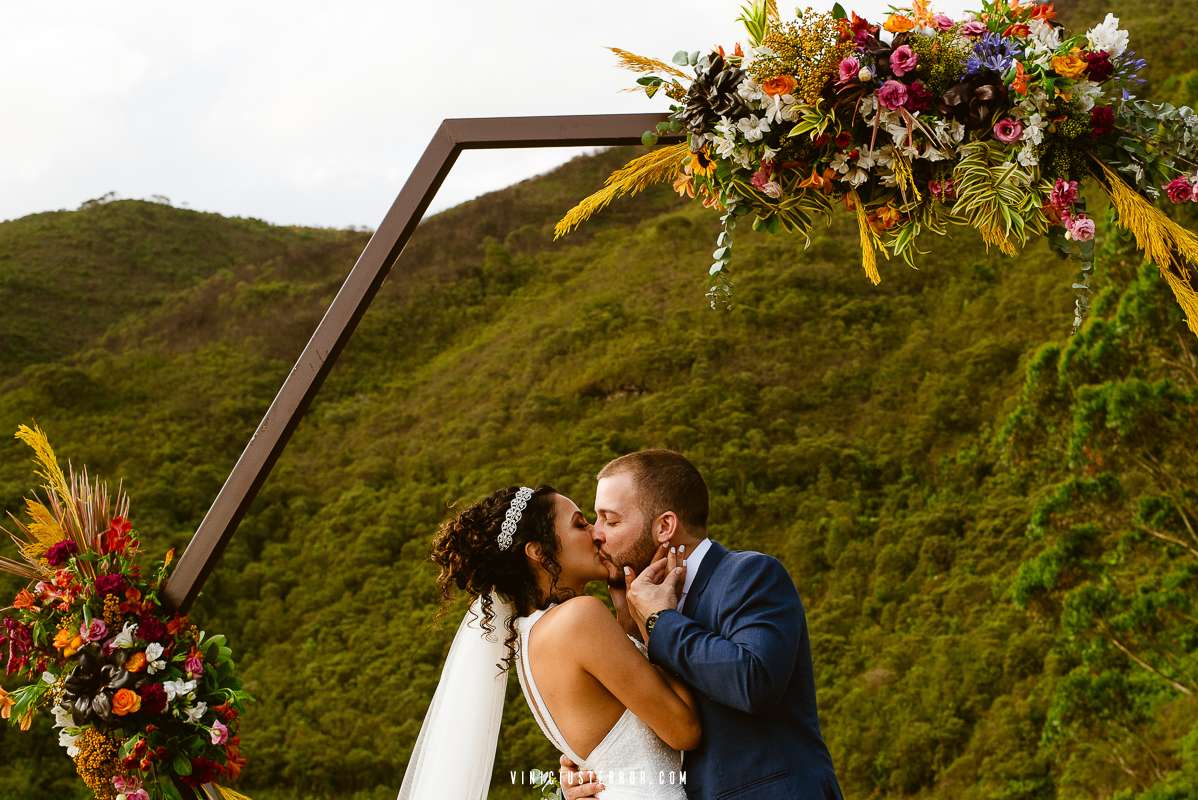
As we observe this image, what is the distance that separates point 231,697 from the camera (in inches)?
131

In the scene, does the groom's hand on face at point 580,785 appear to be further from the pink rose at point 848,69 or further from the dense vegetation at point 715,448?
the dense vegetation at point 715,448

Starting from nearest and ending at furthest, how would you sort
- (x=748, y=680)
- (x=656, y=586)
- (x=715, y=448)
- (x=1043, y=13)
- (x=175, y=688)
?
(x=748, y=680) < (x=656, y=586) < (x=1043, y=13) < (x=175, y=688) < (x=715, y=448)

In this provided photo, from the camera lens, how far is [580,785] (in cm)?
287

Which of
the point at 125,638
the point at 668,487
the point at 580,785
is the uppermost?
the point at 668,487

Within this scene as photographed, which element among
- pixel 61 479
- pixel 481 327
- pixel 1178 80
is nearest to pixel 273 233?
pixel 481 327

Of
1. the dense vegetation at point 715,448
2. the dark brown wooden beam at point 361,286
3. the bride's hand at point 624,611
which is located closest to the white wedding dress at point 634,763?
the bride's hand at point 624,611

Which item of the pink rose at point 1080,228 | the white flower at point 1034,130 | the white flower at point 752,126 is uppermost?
the white flower at point 752,126

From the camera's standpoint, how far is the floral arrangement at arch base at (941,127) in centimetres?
307

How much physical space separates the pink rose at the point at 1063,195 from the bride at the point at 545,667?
1.41m

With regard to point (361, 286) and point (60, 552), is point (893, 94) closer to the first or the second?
point (361, 286)

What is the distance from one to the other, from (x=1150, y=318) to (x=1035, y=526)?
1.68 meters

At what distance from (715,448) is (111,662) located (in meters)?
10.9

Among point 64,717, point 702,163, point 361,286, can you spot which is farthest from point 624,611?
point 64,717

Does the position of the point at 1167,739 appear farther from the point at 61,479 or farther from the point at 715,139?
the point at 61,479
